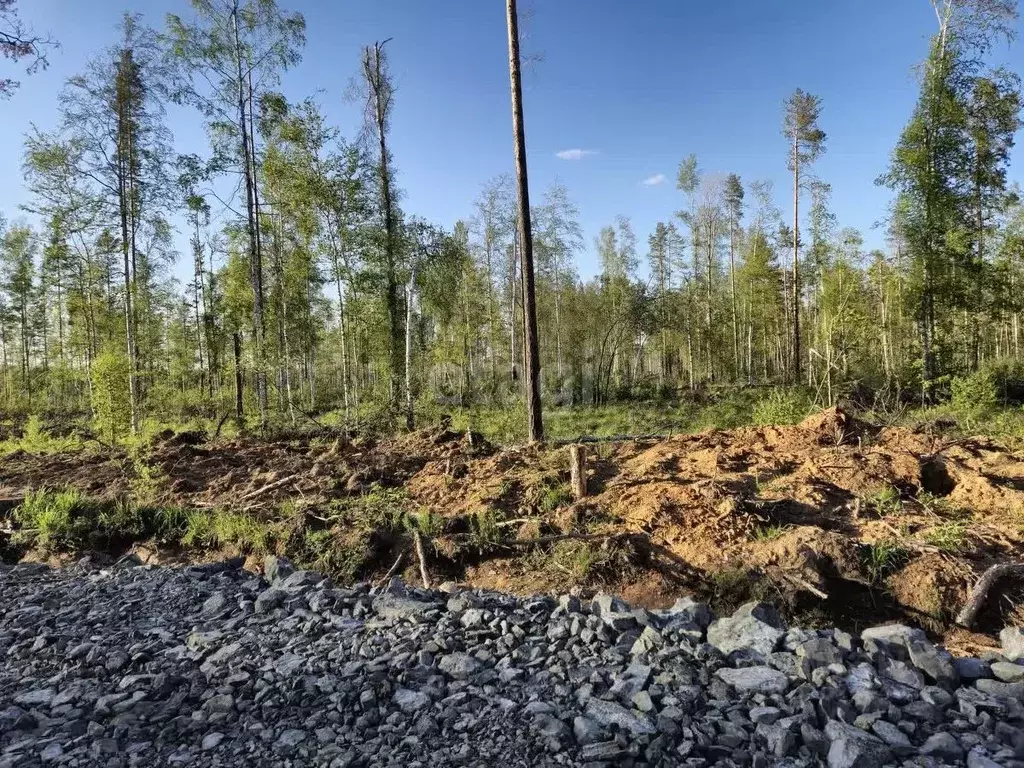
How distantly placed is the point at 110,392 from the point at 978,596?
14.2 m

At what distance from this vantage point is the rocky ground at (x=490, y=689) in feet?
8.20

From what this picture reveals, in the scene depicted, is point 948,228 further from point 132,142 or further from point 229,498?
point 132,142

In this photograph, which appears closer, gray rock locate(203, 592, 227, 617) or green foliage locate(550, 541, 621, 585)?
gray rock locate(203, 592, 227, 617)

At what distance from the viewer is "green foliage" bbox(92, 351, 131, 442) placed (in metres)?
11.3

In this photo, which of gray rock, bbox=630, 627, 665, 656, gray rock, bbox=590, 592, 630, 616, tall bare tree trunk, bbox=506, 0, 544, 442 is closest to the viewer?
Answer: gray rock, bbox=630, 627, 665, 656

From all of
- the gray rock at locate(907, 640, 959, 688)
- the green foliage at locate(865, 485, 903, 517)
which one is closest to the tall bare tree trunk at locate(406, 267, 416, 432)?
the green foliage at locate(865, 485, 903, 517)

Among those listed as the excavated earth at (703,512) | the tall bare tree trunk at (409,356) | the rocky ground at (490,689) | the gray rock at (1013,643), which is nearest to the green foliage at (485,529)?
the excavated earth at (703,512)

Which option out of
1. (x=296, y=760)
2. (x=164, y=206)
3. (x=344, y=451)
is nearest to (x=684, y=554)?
(x=296, y=760)

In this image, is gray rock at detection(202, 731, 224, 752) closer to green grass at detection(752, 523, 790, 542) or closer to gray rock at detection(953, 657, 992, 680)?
gray rock at detection(953, 657, 992, 680)

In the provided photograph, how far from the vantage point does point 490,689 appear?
3035mm

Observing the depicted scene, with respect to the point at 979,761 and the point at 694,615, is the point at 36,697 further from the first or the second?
the point at 979,761

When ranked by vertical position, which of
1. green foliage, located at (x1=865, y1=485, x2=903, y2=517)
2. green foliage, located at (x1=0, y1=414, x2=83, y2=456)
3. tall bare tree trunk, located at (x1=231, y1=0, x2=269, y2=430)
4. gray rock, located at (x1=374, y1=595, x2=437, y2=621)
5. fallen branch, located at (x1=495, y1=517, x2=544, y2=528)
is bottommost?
gray rock, located at (x1=374, y1=595, x2=437, y2=621)

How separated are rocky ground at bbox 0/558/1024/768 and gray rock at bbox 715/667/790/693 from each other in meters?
0.01

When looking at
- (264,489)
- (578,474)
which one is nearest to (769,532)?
(578,474)
